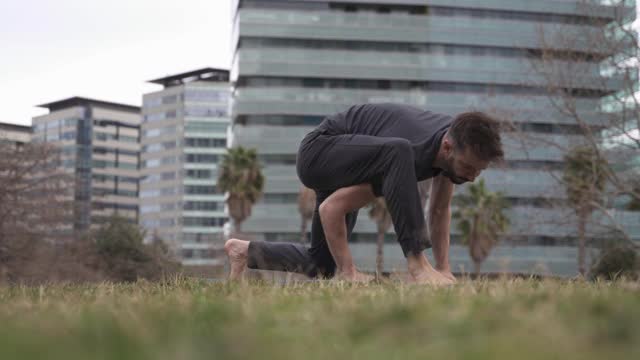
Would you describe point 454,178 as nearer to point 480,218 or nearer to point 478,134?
point 478,134

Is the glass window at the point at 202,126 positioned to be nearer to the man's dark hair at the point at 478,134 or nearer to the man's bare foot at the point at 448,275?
the man's bare foot at the point at 448,275

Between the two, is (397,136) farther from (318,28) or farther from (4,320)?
(318,28)

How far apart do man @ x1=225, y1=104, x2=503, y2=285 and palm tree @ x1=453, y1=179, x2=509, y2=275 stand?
1945 inches

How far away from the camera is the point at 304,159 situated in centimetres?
537

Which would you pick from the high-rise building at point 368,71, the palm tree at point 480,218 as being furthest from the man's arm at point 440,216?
the high-rise building at point 368,71

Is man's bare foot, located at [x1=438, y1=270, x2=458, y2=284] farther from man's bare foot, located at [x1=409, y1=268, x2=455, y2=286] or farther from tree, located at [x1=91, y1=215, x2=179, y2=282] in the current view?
tree, located at [x1=91, y1=215, x2=179, y2=282]

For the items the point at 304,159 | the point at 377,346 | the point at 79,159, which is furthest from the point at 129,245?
the point at 79,159

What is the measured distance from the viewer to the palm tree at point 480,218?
182 ft

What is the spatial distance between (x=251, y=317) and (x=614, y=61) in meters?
22.8

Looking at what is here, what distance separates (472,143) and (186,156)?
135583 millimetres

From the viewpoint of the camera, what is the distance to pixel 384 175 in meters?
4.97

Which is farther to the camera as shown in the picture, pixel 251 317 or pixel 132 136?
pixel 132 136

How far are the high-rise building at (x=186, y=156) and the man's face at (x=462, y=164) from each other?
12992 cm

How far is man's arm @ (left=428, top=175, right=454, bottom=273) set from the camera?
539 cm
